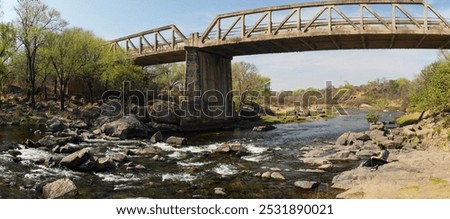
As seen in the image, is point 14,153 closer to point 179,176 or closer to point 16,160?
point 16,160

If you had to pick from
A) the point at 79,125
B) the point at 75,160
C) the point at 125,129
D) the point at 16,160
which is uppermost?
the point at 79,125

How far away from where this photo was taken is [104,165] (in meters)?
18.5

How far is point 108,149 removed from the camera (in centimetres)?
2516

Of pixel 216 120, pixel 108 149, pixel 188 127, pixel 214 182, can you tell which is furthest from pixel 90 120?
A: pixel 214 182

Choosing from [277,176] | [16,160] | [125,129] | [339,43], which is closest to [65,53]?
[125,129]

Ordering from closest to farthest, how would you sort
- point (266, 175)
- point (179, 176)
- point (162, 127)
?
1. point (266, 175)
2. point (179, 176)
3. point (162, 127)

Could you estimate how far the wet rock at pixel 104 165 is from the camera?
1823 cm

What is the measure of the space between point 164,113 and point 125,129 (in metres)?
8.49

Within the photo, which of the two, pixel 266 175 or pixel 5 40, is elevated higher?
pixel 5 40

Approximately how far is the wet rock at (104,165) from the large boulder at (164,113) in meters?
21.3

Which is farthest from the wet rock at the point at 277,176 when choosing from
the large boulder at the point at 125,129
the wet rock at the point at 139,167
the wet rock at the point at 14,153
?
the large boulder at the point at 125,129

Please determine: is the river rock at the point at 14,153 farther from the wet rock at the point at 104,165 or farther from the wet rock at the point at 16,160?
the wet rock at the point at 104,165

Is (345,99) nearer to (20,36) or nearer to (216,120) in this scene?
(216,120)

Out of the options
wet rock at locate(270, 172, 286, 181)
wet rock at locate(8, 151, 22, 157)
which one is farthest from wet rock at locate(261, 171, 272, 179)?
wet rock at locate(8, 151, 22, 157)
